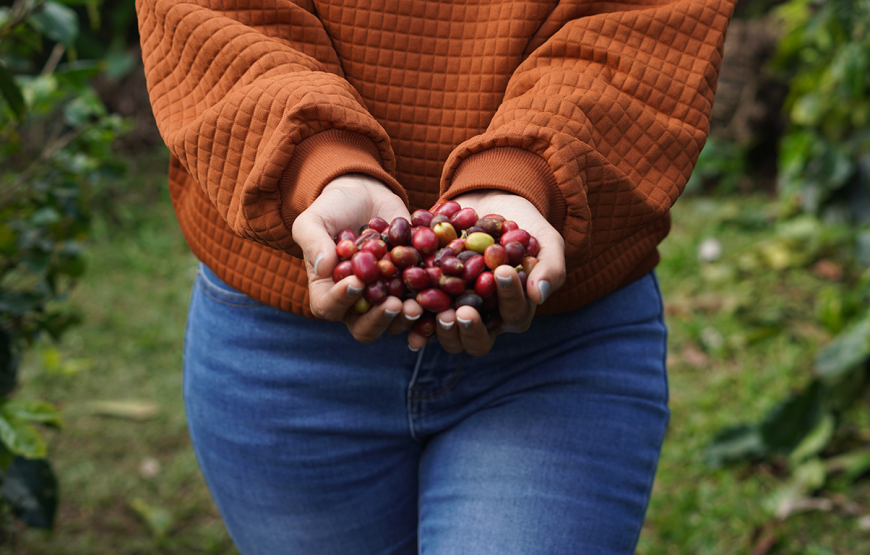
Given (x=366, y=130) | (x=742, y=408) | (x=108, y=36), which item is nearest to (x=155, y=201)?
(x=108, y=36)

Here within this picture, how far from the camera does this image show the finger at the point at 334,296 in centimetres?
90

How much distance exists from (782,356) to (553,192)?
8.26 ft

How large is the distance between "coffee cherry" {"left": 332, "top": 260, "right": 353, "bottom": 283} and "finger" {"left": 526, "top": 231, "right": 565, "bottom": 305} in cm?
23

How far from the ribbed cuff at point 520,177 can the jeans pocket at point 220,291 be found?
46 cm

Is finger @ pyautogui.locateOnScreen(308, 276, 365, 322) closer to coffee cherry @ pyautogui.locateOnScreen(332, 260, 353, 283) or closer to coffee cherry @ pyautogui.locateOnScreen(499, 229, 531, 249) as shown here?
coffee cherry @ pyautogui.locateOnScreen(332, 260, 353, 283)

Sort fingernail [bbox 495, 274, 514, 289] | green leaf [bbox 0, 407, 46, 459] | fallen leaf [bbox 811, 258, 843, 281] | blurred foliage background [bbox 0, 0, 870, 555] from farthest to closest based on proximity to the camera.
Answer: fallen leaf [bbox 811, 258, 843, 281] < blurred foliage background [bbox 0, 0, 870, 555] < green leaf [bbox 0, 407, 46, 459] < fingernail [bbox 495, 274, 514, 289]

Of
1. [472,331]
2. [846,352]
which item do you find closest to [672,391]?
[846,352]

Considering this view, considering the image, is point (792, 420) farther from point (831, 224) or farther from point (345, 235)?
point (345, 235)

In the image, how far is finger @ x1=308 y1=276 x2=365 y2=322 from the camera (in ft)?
2.96

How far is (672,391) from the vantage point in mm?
3025

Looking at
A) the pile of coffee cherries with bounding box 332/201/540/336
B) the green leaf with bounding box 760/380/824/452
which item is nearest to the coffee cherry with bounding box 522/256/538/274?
the pile of coffee cherries with bounding box 332/201/540/336

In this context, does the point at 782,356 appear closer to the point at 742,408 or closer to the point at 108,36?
the point at 742,408

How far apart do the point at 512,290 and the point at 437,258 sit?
15 cm

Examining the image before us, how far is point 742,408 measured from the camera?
2842 millimetres
